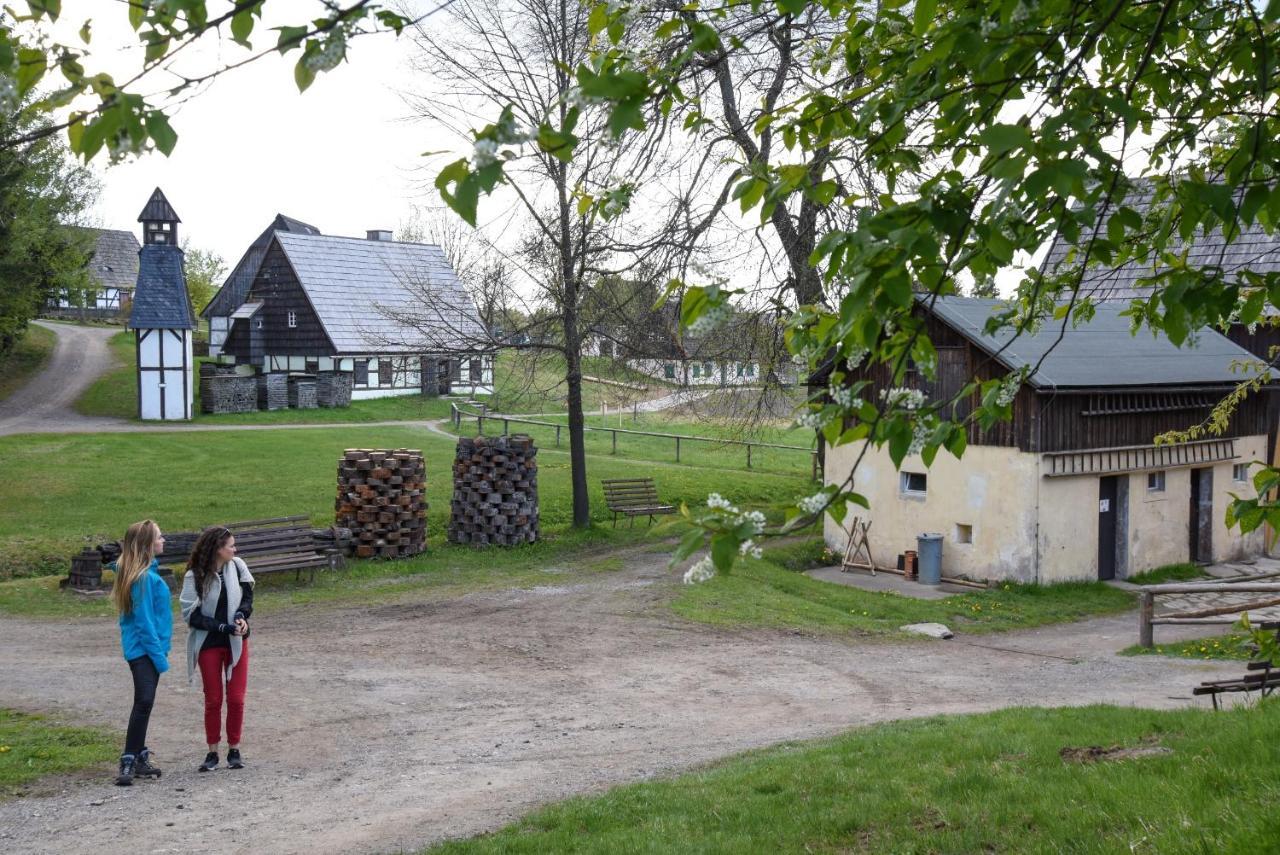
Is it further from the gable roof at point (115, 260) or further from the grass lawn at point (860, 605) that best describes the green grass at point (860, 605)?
the gable roof at point (115, 260)

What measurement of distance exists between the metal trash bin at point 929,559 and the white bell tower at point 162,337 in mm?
30196

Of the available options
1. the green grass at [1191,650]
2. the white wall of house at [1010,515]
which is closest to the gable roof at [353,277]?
the white wall of house at [1010,515]

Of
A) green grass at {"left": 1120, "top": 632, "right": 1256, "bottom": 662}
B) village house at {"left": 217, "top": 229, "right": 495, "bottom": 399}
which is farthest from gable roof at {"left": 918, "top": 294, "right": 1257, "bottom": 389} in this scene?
village house at {"left": 217, "top": 229, "right": 495, "bottom": 399}

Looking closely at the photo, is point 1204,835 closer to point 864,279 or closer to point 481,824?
point 864,279

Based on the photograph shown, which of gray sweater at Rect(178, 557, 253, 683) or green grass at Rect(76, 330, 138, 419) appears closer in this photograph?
gray sweater at Rect(178, 557, 253, 683)

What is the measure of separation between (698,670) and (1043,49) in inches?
421

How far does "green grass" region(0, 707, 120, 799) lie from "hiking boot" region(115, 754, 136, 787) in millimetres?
586

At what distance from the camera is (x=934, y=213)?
376cm

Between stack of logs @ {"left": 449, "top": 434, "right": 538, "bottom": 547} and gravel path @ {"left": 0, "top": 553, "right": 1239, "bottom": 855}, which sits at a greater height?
stack of logs @ {"left": 449, "top": 434, "right": 538, "bottom": 547}

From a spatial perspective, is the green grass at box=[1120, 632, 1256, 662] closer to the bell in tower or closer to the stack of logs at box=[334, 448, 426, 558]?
the stack of logs at box=[334, 448, 426, 558]

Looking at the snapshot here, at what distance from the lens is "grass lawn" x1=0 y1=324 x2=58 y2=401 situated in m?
46.5

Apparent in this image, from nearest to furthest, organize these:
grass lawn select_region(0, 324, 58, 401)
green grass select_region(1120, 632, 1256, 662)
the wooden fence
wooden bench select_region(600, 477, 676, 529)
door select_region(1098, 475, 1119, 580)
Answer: green grass select_region(1120, 632, 1256, 662) < door select_region(1098, 475, 1119, 580) < wooden bench select_region(600, 477, 676, 529) < the wooden fence < grass lawn select_region(0, 324, 58, 401)

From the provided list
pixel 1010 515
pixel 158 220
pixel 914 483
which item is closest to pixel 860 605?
pixel 1010 515

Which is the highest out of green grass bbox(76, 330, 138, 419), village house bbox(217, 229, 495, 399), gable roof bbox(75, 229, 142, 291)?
gable roof bbox(75, 229, 142, 291)
